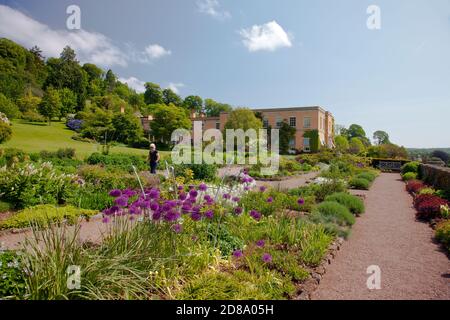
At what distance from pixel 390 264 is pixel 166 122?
35235mm

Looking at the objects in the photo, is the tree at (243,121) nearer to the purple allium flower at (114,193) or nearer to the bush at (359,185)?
the bush at (359,185)

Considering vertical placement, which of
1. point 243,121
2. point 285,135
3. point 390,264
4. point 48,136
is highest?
point 243,121

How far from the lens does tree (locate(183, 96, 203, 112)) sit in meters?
63.4

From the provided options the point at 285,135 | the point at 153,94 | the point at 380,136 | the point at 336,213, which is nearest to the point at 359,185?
the point at 336,213

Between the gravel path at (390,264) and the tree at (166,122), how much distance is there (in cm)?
3220

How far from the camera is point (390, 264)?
14.2 ft

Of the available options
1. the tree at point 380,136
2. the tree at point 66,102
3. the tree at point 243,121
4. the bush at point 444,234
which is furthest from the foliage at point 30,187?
the tree at point 380,136

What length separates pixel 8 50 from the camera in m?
43.3

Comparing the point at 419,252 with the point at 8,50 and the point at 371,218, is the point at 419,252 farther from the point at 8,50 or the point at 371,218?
the point at 8,50

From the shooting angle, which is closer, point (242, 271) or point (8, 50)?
point (242, 271)

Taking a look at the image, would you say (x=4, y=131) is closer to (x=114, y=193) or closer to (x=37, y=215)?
(x=37, y=215)
